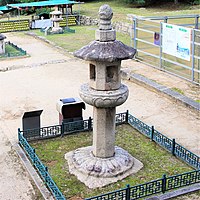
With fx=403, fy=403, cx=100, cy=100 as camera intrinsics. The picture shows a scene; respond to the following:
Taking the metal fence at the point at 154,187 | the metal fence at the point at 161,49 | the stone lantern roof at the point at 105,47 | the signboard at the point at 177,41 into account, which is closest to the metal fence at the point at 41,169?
the metal fence at the point at 154,187

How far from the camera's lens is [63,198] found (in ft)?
29.1

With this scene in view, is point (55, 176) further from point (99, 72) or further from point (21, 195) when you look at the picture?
point (99, 72)

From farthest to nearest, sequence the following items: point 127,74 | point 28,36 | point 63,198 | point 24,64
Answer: point 28,36 → point 24,64 → point 127,74 → point 63,198

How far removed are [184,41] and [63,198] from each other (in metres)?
11.3

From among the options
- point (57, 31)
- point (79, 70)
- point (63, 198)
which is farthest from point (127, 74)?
point (57, 31)

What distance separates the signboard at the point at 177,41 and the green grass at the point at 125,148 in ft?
20.5

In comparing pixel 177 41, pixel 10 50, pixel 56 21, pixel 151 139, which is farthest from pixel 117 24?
pixel 151 139

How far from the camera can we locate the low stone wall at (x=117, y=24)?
31219 millimetres

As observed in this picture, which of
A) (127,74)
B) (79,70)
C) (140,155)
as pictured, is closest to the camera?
(140,155)

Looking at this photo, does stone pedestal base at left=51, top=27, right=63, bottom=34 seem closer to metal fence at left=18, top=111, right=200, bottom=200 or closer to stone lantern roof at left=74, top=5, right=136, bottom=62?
metal fence at left=18, top=111, right=200, bottom=200

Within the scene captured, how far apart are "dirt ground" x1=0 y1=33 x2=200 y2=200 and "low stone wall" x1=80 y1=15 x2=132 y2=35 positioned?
25.9 ft

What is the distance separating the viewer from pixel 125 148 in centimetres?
1192

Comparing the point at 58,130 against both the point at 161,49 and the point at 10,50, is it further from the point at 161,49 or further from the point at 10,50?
the point at 10,50

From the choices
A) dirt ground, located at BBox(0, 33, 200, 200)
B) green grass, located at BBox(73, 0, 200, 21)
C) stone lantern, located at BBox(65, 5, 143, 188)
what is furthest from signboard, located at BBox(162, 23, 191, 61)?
green grass, located at BBox(73, 0, 200, 21)
